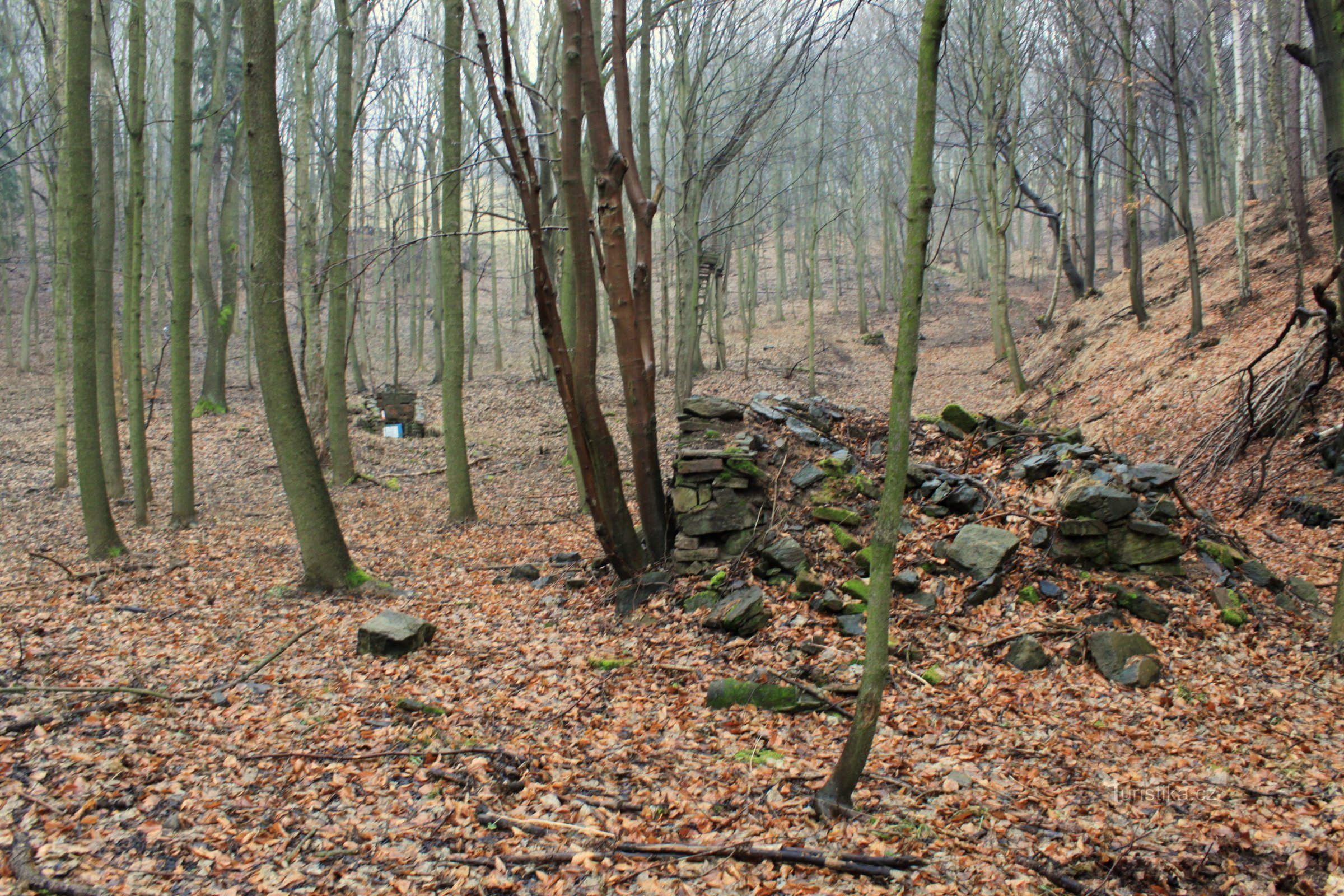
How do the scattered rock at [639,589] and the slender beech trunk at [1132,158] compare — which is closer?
the scattered rock at [639,589]

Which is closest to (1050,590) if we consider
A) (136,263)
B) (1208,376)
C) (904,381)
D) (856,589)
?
(856,589)

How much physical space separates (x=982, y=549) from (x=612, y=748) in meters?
3.42

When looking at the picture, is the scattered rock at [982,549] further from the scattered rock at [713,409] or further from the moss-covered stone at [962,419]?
the scattered rock at [713,409]

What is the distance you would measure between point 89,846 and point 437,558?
5.55 metres

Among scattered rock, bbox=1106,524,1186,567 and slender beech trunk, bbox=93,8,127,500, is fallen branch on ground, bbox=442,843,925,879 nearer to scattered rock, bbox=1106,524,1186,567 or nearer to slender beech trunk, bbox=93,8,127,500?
scattered rock, bbox=1106,524,1186,567

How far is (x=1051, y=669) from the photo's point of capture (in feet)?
16.4

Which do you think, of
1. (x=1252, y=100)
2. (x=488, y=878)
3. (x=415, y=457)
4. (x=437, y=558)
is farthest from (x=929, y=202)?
(x=1252, y=100)

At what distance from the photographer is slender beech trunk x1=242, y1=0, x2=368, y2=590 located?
630 centimetres

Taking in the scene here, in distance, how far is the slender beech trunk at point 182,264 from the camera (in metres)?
8.85

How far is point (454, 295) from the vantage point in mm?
9742

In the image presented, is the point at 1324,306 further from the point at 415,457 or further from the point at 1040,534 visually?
the point at 415,457

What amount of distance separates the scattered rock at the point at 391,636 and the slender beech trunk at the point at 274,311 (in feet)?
5.06

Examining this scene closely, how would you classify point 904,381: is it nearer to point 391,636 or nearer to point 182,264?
point 391,636

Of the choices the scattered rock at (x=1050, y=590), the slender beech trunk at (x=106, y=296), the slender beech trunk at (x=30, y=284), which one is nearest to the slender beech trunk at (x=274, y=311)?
the slender beech trunk at (x=106, y=296)
